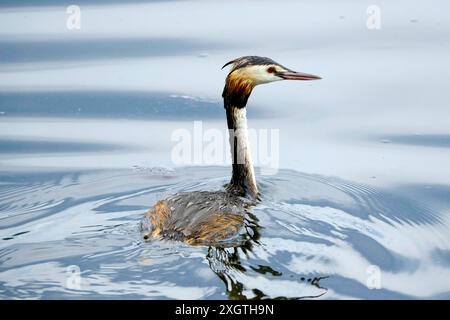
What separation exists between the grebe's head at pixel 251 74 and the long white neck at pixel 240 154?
0.14 m

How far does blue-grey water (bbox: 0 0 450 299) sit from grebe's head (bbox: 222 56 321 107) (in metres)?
0.75

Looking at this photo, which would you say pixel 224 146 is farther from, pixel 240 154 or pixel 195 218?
pixel 195 218

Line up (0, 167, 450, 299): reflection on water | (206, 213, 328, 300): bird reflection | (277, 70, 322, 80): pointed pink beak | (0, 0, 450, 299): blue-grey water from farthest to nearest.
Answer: (277, 70, 322, 80): pointed pink beak
(0, 0, 450, 299): blue-grey water
(0, 167, 450, 299): reflection on water
(206, 213, 328, 300): bird reflection

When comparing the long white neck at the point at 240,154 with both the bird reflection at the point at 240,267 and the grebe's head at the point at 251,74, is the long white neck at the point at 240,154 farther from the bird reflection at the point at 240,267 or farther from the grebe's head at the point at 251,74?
the bird reflection at the point at 240,267

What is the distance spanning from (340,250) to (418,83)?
315 centimetres

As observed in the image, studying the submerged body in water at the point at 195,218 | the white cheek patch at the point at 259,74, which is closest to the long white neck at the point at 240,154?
the white cheek patch at the point at 259,74

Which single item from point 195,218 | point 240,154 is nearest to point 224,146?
point 240,154

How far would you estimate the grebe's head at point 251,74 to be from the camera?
805 cm

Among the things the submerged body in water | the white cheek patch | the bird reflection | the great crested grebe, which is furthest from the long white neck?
the bird reflection

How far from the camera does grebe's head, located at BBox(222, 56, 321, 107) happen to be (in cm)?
805

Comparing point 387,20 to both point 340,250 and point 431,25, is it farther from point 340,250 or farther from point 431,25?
point 340,250

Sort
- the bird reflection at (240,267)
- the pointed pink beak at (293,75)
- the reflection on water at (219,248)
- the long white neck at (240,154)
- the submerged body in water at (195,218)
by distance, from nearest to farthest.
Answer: the bird reflection at (240,267), the reflection on water at (219,248), the submerged body in water at (195,218), the pointed pink beak at (293,75), the long white neck at (240,154)

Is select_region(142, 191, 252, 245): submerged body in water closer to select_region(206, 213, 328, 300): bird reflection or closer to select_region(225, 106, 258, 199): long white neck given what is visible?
select_region(206, 213, 328, 300): bird reflection

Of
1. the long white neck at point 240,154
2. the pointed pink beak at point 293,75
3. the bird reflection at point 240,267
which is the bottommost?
the bird reflection at point 240,267
